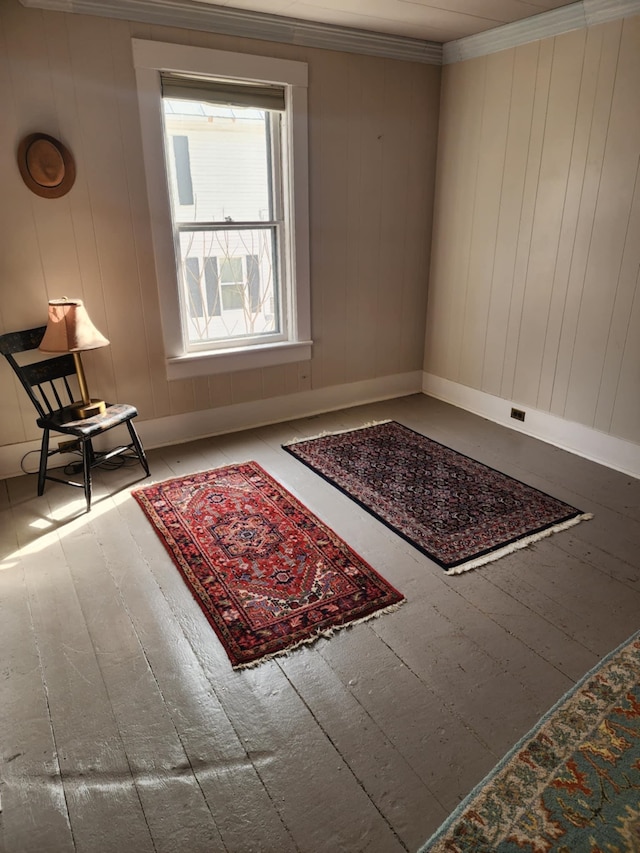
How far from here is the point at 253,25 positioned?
10.9 feet

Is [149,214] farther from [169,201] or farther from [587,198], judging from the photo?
[587,198]

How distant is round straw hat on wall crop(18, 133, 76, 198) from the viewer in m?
2.95

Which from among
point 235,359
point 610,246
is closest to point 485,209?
point 610,246

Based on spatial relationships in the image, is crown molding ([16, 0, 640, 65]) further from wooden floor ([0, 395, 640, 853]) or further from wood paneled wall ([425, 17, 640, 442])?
wooden floor ([0, 395, 640, 853])

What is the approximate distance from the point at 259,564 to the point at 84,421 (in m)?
1.31

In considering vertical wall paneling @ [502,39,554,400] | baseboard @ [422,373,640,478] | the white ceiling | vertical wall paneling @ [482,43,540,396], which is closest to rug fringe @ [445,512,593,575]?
baseboard @ [422,373,640,478]

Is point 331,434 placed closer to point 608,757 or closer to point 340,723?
point 340,723

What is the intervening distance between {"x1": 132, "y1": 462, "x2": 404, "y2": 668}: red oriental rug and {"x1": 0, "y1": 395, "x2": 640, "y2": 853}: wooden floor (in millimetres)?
73

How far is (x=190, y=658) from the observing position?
6.65 ft

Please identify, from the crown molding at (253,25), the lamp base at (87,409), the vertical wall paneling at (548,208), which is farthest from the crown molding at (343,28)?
the lamp base at (87,409)

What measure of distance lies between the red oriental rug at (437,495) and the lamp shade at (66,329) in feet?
4.73

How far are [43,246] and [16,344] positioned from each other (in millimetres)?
569

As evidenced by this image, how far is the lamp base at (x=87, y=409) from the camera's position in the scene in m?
3.11

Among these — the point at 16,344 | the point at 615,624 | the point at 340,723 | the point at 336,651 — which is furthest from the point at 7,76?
the point at 615,624
